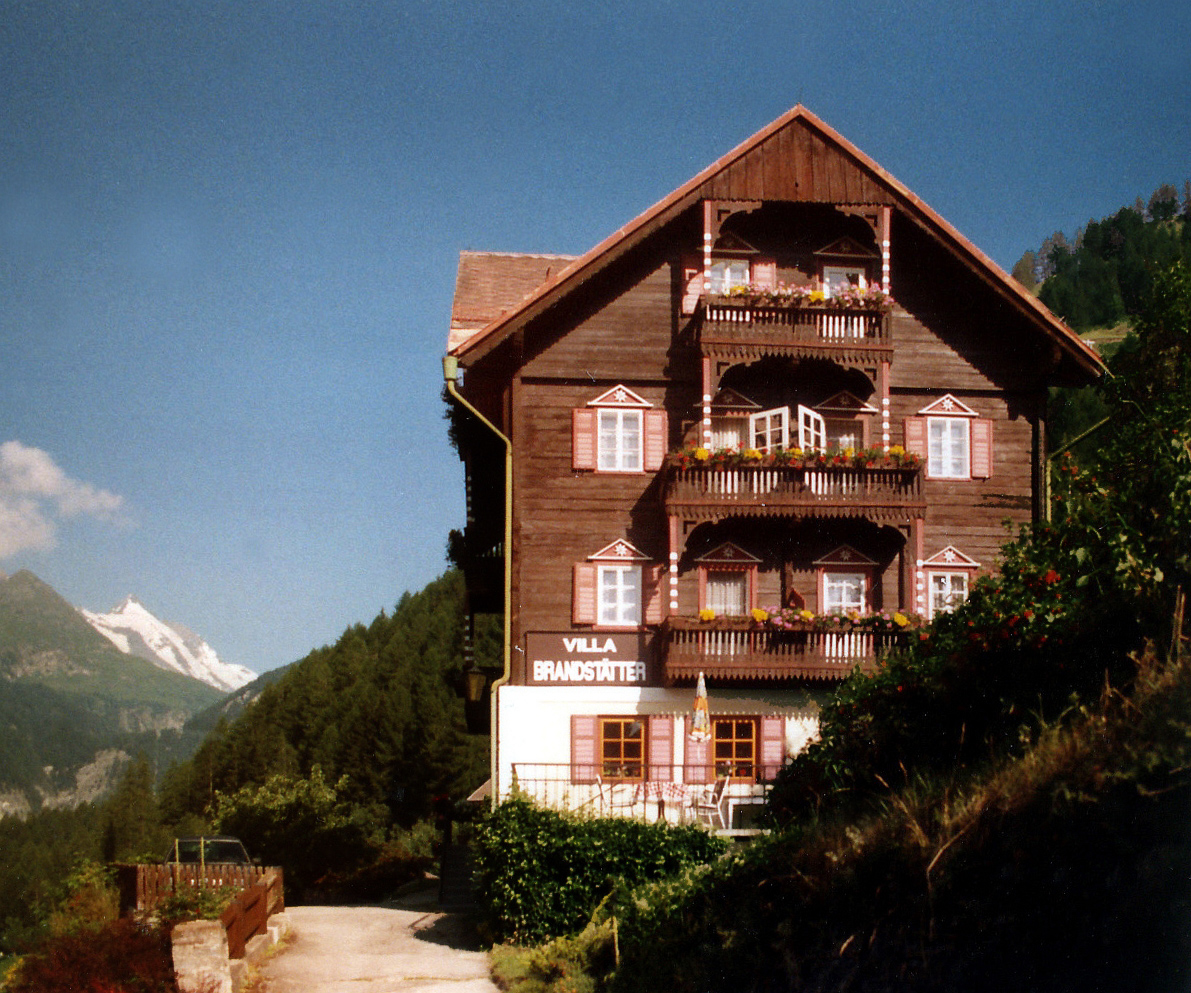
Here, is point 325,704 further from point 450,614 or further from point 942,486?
point 942,486

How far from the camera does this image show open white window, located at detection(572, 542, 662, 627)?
2770 centimetres

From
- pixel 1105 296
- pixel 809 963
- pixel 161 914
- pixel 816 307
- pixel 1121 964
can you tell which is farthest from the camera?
pixel 1105 296

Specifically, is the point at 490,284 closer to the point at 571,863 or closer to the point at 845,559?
the point at 845,559

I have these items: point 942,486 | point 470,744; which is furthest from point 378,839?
point 942,486

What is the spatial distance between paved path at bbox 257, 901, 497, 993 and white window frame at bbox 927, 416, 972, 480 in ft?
46.9

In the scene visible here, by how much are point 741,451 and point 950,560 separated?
577cm

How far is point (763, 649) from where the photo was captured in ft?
87.5

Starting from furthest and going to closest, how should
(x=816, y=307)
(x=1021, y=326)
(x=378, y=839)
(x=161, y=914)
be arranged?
(x=378, y=839) < (x=1021, y=326) < (x=816, y=307) < (x=161, y=914)

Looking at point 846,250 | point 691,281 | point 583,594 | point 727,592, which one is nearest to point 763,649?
point 727,592

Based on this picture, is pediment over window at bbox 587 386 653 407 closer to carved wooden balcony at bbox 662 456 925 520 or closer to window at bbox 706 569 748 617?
carved wooden balcony at bbox 662 456 925 520

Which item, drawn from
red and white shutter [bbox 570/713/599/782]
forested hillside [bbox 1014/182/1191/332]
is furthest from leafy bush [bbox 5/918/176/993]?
forested hillside [bbox 1014/182/1191/332]

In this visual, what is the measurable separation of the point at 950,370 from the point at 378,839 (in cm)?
5065

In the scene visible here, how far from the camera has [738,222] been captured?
29.2 meters

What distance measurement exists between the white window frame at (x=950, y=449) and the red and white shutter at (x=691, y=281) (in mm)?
5999
